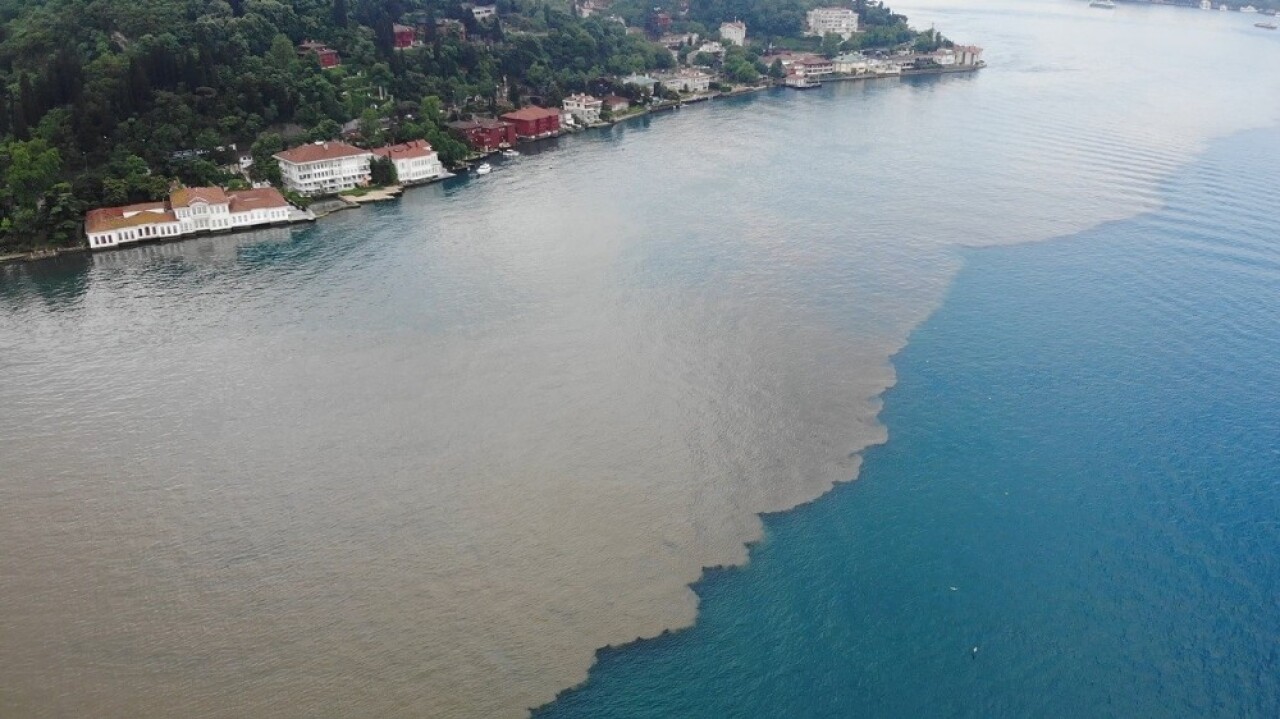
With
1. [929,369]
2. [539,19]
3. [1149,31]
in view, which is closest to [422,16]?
[539,19]

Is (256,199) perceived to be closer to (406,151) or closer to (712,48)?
(406,151)

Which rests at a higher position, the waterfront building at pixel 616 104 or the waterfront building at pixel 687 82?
the waterfront building at pixel 687 82

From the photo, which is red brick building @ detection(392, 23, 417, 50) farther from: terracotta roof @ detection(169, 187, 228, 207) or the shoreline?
terracotta roof @ detection(169, 187, 228, 207)

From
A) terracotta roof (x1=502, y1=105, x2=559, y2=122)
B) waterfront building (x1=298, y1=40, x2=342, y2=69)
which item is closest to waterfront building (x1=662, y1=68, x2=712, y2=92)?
terracotta roof (x1=502, y1=105, x2=559, y2=122)

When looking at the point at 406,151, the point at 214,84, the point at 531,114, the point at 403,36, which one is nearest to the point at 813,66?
the point at 531,114

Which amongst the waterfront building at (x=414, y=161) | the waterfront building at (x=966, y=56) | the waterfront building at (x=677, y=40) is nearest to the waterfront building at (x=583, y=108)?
the waterfront building at (x=414, y=161)

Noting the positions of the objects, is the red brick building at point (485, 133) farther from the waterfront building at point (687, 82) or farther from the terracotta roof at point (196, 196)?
the waterfront building at point (687, 82)

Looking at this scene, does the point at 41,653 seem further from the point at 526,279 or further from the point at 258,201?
the point at 258,201
